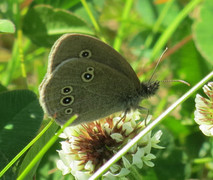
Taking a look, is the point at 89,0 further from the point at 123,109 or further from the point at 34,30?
the point at 123,109

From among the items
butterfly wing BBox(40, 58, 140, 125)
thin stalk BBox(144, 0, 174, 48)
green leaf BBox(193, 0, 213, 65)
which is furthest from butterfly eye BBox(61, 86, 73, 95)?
thin stalk BBox(144, 0, 174, 48)

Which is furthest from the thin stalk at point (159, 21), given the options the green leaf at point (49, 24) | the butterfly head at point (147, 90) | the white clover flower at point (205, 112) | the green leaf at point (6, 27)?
the green leaf at point (6, 27)

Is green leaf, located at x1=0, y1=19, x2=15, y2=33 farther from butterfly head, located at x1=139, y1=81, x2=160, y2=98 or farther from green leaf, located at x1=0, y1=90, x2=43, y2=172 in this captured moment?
butterfly head, located at x1=139, y1=81, x2=160, y2=98

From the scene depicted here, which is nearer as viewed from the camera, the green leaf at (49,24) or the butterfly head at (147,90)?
the butterfly head at (147,90)

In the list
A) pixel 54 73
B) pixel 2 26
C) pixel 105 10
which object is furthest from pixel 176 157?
pixel 105 10

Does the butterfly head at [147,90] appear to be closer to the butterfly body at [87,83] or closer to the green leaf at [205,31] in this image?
the butterfly body at [87,83]
